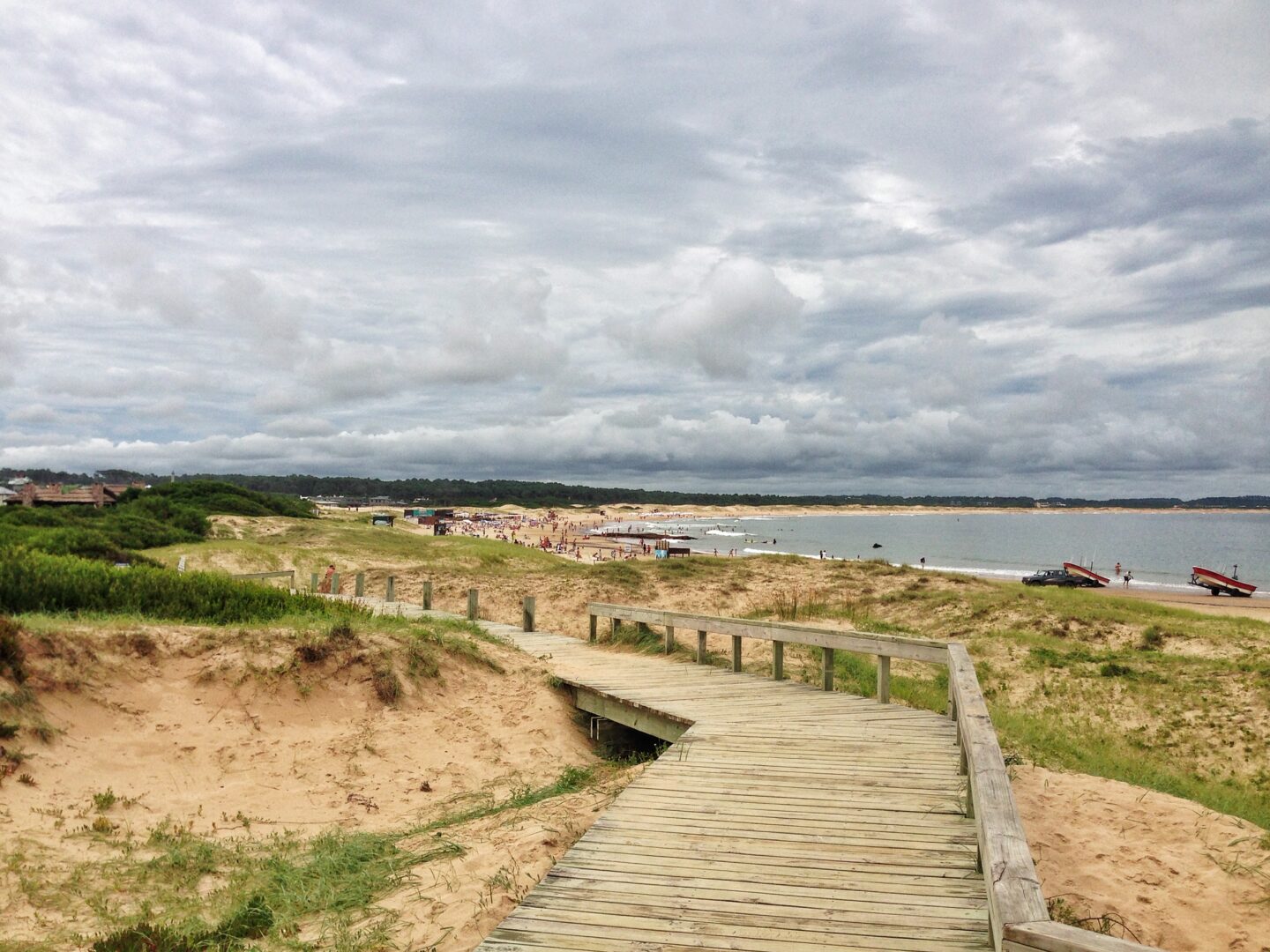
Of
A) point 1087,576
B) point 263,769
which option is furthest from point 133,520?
point 1087,576

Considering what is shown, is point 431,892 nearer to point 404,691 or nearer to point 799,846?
point 799,846

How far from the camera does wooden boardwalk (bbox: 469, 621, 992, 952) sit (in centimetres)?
428

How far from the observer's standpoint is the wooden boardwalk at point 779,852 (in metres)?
4.28

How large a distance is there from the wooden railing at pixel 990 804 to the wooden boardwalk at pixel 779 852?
342mm

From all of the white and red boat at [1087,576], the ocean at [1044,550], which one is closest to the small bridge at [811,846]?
the white and red boat at [1087,576]

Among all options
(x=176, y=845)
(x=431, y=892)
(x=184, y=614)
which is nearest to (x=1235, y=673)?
(x=431, y=892)

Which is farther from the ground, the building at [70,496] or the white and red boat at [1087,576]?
the building at [70,496]

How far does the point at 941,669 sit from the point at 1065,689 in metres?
2.21

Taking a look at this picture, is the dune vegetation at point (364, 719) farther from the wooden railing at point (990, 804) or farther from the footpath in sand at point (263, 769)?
the wooden railing at point (990, 804)

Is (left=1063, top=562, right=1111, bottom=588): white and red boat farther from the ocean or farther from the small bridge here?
the small bridge

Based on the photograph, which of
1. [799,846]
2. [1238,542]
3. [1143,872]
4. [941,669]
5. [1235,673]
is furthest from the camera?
[1238,542]

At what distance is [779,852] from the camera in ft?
17.6

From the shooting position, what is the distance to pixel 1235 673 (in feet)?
50.5

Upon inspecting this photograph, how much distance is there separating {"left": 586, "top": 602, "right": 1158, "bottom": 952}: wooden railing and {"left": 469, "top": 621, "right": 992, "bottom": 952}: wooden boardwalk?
0.34 meters
